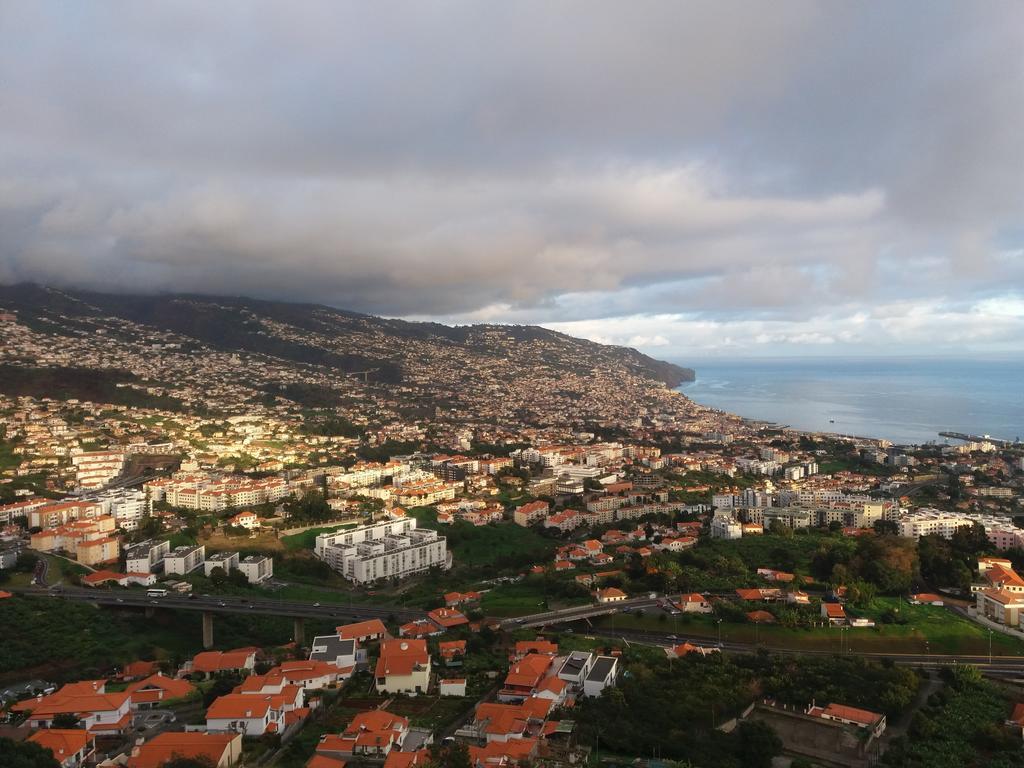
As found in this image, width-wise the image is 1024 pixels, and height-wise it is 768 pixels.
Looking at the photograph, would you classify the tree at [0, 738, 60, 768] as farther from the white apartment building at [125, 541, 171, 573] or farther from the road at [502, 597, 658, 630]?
the white apartment building at [125, 541, 171, 573]

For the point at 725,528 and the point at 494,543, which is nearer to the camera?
the point at 725,528

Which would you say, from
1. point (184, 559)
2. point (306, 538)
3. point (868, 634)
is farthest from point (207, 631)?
point (868, 634)

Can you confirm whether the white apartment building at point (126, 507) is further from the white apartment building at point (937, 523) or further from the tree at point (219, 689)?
the white apartment building at point (937, 523)

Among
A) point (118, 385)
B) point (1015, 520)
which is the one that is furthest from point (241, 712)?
point (118, 385)

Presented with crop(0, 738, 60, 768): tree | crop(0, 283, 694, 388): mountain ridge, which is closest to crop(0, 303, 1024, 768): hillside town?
crop(0, 738, 60, 768): tree

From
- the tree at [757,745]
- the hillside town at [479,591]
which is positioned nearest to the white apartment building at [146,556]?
the hillside town at [479,591]

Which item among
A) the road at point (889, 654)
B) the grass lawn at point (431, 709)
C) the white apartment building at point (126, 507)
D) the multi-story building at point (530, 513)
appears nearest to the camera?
the grass lawn at point (431, 709)

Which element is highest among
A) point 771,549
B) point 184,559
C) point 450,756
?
point 771,549

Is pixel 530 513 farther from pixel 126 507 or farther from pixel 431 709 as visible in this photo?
pixel 431 709
